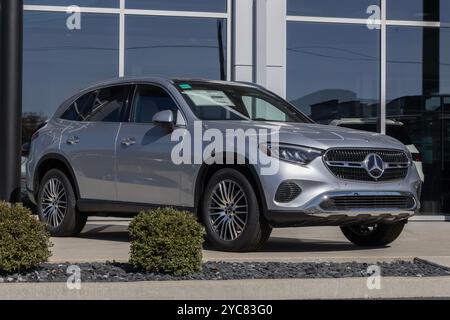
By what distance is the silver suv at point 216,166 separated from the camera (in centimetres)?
884

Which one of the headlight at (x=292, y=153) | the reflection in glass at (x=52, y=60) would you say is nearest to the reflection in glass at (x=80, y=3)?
the reflection in glass at (x=52, y=60)

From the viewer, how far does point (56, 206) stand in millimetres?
11039

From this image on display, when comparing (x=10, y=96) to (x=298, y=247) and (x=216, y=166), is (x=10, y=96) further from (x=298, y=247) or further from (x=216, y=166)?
(x=298, y=247)

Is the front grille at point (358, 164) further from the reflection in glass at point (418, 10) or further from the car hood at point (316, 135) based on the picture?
the reflection in glass at point (418, 10)

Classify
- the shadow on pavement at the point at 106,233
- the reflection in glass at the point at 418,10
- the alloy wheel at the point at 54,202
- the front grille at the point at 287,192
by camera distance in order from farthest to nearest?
the reflection in glass at the point at 418,10 → the shadow on pavement at the point at 106,233 → the alloy wheel at the point at 54,202 → the front grille at the point at 287,192

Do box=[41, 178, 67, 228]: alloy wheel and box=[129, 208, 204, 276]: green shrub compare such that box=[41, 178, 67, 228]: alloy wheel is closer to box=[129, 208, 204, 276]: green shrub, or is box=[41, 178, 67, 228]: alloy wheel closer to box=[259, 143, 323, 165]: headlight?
box=[259, 143, 323, 165]: headlight

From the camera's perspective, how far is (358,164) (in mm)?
9047

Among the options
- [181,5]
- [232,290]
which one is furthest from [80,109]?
[232,290]

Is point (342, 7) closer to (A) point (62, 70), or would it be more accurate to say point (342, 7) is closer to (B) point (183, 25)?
(B) point (183, 25)

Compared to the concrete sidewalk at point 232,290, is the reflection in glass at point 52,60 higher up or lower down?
higher up

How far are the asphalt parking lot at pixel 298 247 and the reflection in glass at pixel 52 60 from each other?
218 centimetres

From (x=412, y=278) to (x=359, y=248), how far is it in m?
2.91
